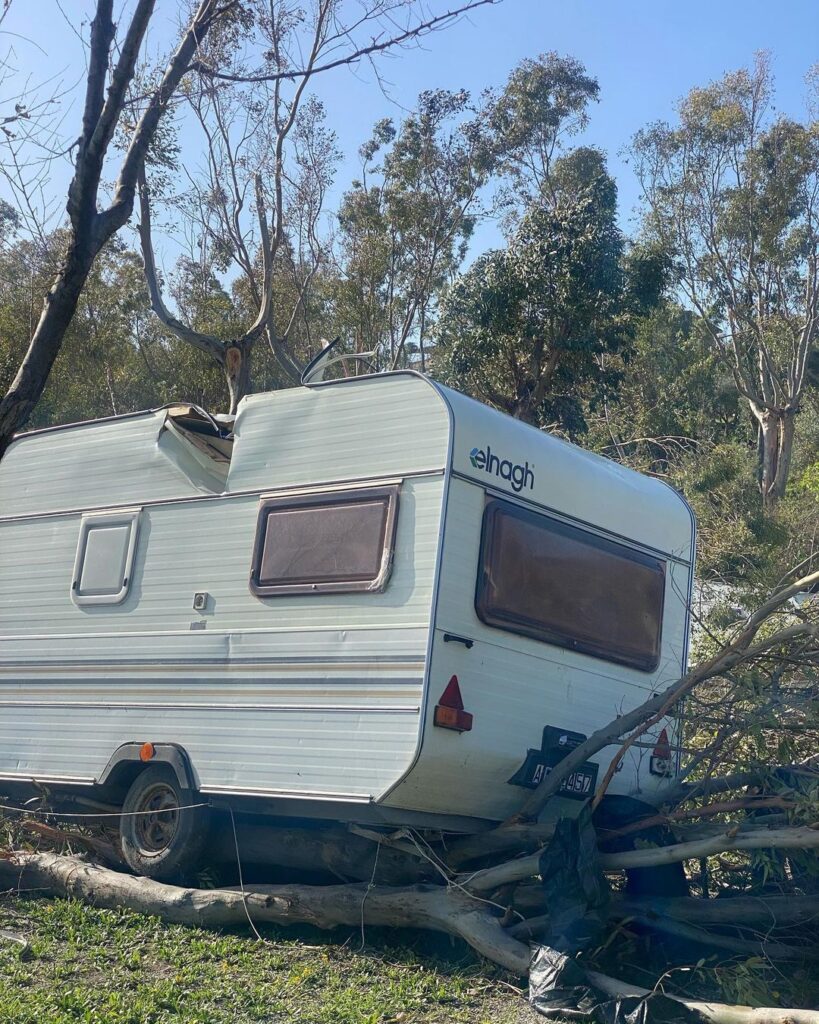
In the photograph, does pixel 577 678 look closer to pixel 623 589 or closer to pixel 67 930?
pixel 623 589

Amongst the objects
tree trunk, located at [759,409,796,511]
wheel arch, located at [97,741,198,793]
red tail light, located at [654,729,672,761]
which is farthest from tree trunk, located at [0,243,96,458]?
tree trunk, located at [759,409,796,511]

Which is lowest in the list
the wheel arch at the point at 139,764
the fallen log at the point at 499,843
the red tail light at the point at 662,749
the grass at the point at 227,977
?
the grass at the point at 227,977

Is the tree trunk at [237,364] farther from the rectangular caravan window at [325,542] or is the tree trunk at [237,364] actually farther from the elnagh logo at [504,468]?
the elnagh logo at [504,468]

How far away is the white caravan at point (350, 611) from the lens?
19.6 feet

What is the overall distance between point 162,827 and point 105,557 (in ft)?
6.36

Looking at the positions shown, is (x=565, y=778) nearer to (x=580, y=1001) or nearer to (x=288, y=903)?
(x=580, y=1001)

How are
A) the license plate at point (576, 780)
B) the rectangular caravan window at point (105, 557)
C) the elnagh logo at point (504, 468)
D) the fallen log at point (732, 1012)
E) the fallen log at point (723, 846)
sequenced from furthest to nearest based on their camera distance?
the rectangular caravan window at point (105, 557) → the license plate at point (576, 780) → the elnagh logo at point (504, 468) → the fallen log at point (723, 846) → the fallen log at point (732, 1012)

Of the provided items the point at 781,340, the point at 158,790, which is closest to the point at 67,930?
the point at 158,790

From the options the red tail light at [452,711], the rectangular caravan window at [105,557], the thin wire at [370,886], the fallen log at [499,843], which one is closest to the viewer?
the red tail light at [452,711]

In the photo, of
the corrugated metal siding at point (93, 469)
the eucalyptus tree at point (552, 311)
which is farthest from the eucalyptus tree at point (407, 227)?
the corrugated metal siding at point (93, 469)

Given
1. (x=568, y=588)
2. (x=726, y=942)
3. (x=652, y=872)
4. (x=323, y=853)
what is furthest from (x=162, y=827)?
(x=726, y=942)

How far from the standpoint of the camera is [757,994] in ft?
16.0

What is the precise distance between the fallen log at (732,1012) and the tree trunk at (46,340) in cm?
399

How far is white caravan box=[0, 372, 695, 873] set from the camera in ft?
19.6
